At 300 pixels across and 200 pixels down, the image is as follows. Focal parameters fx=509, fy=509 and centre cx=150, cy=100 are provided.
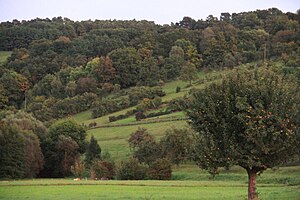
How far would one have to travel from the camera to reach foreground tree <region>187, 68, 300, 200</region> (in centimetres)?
2928

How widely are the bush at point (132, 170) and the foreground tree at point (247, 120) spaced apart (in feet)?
159

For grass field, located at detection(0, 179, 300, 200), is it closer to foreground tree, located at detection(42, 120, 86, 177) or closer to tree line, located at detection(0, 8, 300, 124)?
foreground tree, located at detection(42, 120, 86, 177)

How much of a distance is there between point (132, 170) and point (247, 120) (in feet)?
169

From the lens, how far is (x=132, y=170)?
79125mm

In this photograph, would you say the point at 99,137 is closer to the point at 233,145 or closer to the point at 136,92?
the point at 136,92

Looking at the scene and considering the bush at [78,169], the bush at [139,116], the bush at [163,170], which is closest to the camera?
the bush at [163,170]

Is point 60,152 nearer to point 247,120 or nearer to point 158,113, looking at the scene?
point 158,113

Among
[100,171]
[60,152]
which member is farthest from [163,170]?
[60,152]

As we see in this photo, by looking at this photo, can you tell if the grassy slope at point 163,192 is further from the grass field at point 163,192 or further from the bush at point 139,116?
the bush at point 139,116

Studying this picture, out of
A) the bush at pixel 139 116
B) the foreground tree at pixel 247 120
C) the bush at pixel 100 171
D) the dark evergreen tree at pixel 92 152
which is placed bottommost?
the bush at pixel 100 171

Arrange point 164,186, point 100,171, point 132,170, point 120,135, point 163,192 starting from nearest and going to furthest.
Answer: point 163,192
point 164,186
point 132,170
point 100,171
point 120,135

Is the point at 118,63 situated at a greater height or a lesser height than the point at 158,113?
greater

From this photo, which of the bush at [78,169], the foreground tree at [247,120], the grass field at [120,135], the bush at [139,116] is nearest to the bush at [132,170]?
the bush at [78,169]

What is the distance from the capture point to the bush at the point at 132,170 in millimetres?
79000
